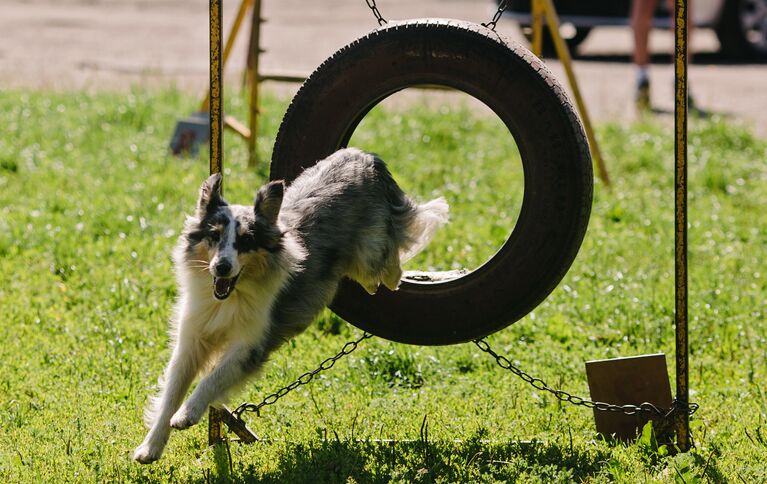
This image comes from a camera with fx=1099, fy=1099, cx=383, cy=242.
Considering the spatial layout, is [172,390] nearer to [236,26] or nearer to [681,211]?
[681,211]

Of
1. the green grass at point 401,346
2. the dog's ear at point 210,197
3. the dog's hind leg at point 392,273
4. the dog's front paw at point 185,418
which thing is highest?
the dog's ear at point 210,197

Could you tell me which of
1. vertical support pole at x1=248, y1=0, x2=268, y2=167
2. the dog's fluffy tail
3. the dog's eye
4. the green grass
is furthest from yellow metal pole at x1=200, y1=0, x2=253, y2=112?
the dog's eye

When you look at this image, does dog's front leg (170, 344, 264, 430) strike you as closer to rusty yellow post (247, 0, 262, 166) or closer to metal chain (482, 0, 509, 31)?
metal chain (482, 0, 509, 31)

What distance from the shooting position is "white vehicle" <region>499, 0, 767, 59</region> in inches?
552

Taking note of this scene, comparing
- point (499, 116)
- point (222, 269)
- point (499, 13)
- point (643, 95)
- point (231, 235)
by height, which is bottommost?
point (643, 95)

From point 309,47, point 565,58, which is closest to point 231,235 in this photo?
point 565,58

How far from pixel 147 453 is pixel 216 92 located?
1.63m

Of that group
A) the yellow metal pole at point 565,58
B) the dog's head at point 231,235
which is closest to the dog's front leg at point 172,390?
the dog's head at point 231,235

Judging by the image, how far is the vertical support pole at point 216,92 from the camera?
4.98 meters

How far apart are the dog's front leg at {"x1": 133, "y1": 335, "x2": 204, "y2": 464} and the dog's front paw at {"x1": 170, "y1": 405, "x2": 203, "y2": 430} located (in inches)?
6.3

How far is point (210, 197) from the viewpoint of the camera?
461 centimetres

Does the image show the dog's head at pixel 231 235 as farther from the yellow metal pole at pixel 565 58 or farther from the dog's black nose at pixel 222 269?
the yellow metal pole at pixel 565 58

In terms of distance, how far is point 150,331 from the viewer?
6.37m

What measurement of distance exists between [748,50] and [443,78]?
10602 millimetres
